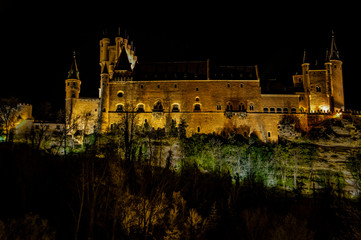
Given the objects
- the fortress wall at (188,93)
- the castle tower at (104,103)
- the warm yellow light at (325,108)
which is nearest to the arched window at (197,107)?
the fortress wall at (188,93)

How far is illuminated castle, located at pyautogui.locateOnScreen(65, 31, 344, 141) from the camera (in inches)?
2023

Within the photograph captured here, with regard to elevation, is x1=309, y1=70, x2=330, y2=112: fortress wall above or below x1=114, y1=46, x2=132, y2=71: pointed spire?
below

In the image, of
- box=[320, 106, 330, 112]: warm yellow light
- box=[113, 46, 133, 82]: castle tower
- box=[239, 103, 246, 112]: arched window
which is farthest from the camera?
box=[113, 46, 133, 82]: castle tower

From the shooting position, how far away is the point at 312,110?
52875 mm

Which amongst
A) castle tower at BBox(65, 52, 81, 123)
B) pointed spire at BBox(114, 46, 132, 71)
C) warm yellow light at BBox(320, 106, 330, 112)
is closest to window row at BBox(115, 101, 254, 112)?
pointed spire at BBox(114, 46, 132, 71)

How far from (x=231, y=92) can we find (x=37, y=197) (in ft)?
107

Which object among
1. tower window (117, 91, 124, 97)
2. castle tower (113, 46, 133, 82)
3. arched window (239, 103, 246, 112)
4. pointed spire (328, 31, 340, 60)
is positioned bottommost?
arched window (239, 103, 246, 112)

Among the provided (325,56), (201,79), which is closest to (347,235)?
(201,79)

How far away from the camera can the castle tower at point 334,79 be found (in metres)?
52.8

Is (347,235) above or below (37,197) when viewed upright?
below

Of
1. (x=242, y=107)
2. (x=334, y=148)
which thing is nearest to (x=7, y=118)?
(x=242, y=107)

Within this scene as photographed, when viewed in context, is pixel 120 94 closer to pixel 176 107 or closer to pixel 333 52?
pixel 176 107

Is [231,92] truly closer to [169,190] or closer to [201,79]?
[201,79]

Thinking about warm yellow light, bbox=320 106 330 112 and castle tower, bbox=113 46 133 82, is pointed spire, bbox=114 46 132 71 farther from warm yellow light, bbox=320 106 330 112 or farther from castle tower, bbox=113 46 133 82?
warm yellow light, bbox=320 106 330 112
